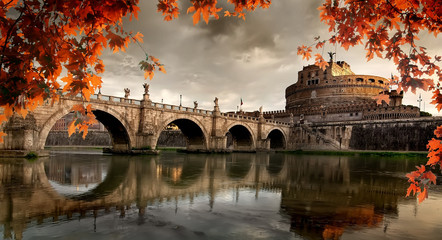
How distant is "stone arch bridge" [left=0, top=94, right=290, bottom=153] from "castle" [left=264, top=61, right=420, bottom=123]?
40.6 feet

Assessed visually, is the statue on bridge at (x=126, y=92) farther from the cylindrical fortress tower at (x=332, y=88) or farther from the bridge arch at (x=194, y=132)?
the cylindrical fortress tower at (x=332, y=88)

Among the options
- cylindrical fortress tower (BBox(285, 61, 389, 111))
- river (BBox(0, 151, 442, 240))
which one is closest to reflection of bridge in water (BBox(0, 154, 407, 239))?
river (BBox(0, 151, 442, 240))

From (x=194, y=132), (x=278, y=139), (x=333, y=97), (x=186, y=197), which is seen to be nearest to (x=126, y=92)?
(x=194, y=132)

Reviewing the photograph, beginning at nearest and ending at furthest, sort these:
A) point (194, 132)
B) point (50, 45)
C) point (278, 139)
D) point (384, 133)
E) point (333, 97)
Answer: point (50, 45) < point (194, 132) < point (384, 133) < point (278, 139) < point (333, 97)

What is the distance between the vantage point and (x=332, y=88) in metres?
70.1

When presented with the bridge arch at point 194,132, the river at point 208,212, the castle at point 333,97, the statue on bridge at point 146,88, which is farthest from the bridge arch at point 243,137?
the river at point 208,212

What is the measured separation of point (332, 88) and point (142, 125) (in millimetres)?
54420

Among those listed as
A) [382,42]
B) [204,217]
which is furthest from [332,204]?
[382,42]

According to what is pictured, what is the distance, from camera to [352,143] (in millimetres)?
49938

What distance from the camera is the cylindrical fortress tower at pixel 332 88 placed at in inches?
2709

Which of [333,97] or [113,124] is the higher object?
[333,97]

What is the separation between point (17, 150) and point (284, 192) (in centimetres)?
2248

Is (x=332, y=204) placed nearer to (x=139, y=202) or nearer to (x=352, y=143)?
(x=139, y=202)

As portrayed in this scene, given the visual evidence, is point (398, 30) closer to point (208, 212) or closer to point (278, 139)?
point (208, 212)
